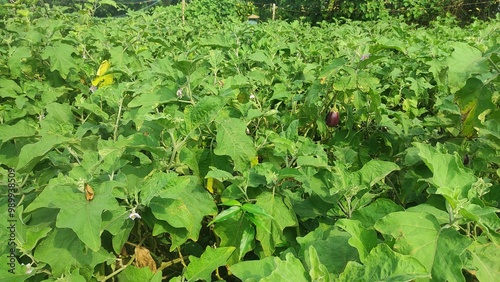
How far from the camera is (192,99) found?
71.8 inches

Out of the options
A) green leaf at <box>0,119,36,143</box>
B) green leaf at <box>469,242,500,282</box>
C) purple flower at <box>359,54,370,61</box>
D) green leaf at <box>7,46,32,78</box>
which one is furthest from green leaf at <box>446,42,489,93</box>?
green leaf at <box>7,46,32,78</box>

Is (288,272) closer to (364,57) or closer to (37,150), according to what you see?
(37,150)

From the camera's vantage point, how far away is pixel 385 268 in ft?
2.94

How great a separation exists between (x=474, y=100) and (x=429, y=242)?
77 centimetres

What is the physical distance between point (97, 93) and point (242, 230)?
110 centimetres

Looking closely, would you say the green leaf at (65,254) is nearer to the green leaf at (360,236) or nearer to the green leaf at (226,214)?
the green leaf at (226,214)

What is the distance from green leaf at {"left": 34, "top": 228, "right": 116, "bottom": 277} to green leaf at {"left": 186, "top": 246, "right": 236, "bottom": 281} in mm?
280

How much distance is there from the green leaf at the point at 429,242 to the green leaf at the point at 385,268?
0.15 meters

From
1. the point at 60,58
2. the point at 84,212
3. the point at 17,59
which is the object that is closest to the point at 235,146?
the point at 84,212

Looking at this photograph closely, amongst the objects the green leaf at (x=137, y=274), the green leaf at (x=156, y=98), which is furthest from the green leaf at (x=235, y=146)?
the green leaf at (x=137, y=274)

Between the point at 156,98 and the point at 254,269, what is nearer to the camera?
the point at 254,269

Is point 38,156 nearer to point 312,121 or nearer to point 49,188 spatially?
point 49,188

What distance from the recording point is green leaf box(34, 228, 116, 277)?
128cm

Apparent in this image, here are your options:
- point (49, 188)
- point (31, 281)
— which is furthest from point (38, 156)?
point (31, 281)
